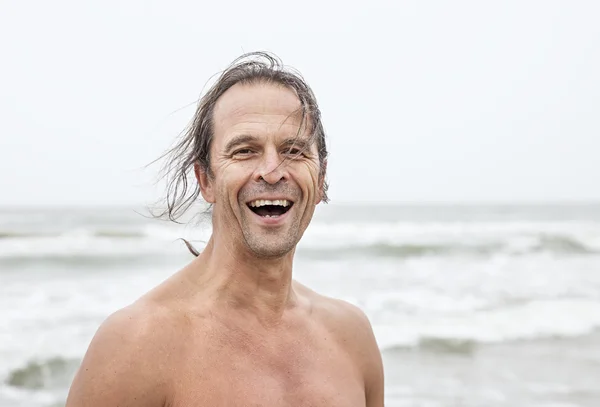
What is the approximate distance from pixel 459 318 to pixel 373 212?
66.4ft

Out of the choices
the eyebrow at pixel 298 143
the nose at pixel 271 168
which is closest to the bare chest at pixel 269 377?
the nose at pixel 271 168

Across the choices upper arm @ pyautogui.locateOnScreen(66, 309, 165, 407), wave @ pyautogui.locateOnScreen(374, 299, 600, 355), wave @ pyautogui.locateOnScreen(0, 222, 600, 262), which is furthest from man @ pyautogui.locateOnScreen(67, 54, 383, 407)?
wave @ pyautogui.locateOnScreen(0, 222, 600, 262)

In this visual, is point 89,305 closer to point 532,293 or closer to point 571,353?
point 571,353

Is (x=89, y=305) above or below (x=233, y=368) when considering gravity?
below

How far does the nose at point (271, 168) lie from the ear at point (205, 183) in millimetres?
233

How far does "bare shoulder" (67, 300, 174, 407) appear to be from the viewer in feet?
6.30

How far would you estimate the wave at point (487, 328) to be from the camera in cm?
884

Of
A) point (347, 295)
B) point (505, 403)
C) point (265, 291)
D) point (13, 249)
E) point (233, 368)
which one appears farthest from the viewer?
point (13, 249)

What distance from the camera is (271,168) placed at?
7.03 feet

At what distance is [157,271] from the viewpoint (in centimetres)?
1507

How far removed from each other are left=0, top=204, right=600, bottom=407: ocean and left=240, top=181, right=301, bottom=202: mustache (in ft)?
1.68

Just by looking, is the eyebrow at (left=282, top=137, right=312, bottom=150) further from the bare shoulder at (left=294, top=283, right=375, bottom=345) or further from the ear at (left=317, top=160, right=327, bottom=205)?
the bare shoulder at (left=294, top=283, right=375, bottom=345)

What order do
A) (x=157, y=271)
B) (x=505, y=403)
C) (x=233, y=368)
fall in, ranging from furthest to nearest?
(x=157, y=271), (x=505, y=403), (x=233, y=368)

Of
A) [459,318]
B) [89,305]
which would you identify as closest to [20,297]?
[89,305]
